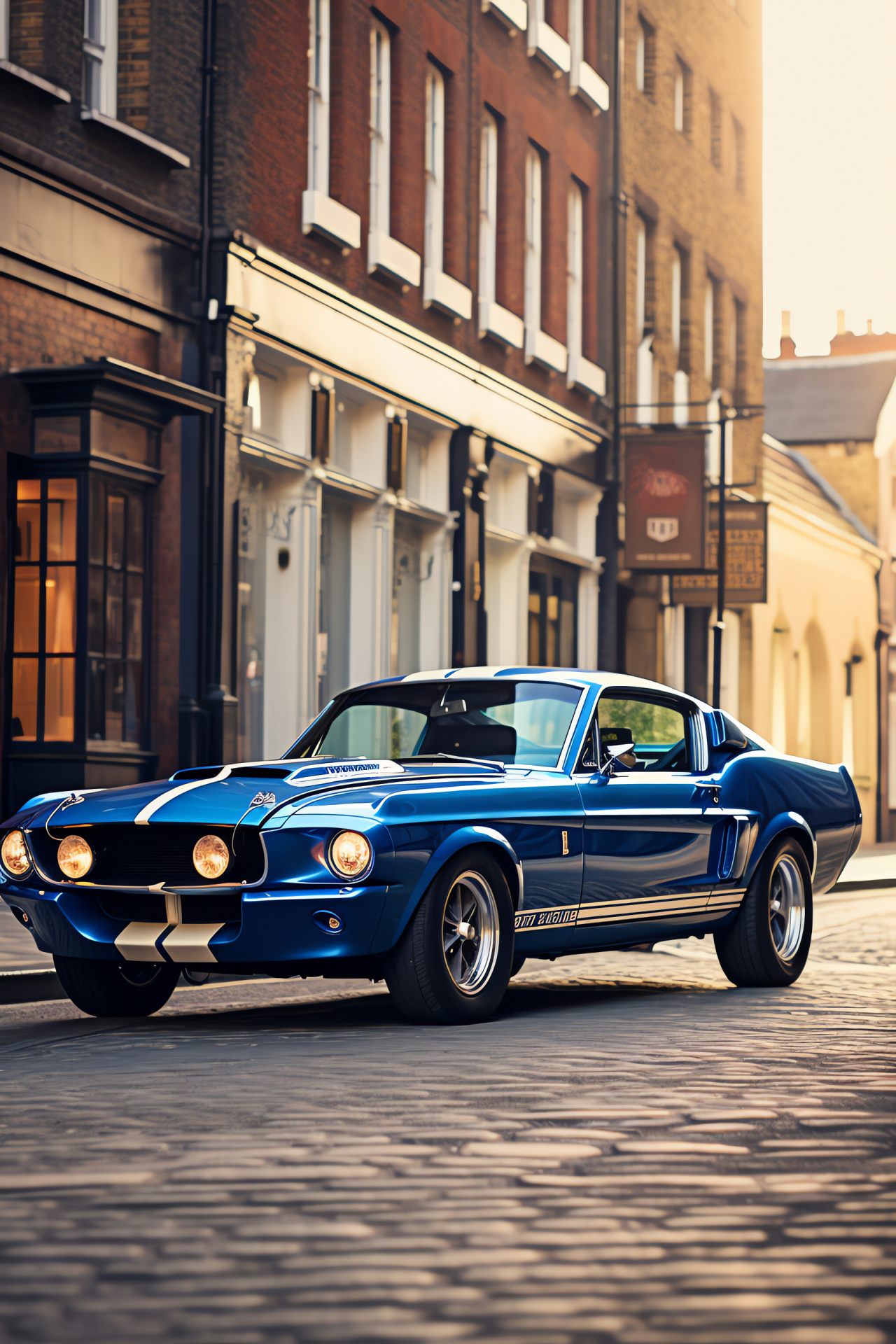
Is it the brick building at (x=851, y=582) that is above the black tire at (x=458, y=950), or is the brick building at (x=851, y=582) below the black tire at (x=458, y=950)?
above

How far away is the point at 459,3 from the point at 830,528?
18.3 meters

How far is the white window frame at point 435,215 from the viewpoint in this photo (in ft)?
70.5

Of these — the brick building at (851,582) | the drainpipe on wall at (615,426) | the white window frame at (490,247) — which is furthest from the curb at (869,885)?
the brick building at (851,582)

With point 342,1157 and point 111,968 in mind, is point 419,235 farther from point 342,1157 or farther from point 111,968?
point 342,1157

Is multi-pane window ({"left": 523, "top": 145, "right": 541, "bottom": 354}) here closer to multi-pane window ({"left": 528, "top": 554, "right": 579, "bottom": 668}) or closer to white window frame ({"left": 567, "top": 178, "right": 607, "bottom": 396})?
white window frame ({"left": 567, "top": 178, "right": 607, "bottom": 396})

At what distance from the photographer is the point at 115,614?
51.8ft

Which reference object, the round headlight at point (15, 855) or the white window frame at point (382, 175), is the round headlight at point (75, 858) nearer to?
the round headlight at point (15, 855)

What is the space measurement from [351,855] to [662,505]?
64.9 feet

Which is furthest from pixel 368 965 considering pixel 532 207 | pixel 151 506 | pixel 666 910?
pixel 532 207

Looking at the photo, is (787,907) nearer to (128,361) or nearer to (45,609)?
(45,609)

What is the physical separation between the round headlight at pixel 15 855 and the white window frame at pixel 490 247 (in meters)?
15.5

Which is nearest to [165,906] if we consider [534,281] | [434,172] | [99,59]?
[99,59]

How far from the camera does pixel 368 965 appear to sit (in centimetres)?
778

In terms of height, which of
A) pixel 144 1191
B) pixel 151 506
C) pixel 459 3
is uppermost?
pixel 459 3
